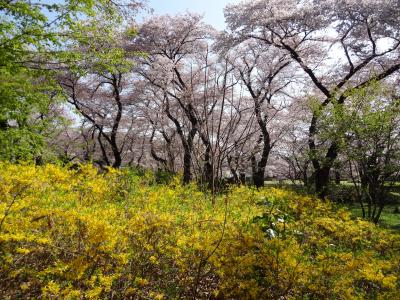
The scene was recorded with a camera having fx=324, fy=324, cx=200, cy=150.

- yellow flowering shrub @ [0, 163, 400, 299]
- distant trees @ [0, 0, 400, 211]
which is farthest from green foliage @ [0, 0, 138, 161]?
yellow flowering shrub @ [0, 163, 400, 299]

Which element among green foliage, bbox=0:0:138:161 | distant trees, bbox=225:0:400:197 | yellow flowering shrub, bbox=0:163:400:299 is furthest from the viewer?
distant trees, bbox=225:0:400:197

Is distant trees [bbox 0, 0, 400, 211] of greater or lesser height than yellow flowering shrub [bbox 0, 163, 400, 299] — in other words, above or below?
above

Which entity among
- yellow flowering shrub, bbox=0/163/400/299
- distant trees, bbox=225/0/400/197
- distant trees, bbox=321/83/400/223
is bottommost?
yellow flowering shrub, bbox=0/163/400/299

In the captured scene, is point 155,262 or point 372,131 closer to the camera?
point 155,262

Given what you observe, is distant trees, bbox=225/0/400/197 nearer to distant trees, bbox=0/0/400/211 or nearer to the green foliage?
distant trees, bbox=0/0/400/211

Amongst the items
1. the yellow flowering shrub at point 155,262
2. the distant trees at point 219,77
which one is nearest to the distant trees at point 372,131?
the distant trees at point 219,77

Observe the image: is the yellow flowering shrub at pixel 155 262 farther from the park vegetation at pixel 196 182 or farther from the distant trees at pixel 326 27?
the distant trees at pixel 326 27

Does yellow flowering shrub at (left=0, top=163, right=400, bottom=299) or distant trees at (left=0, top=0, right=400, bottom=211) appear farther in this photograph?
distant trees at (left=0, top=0, right=400, bottom=211)

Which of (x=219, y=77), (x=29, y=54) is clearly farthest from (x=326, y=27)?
(x=29, y=54)

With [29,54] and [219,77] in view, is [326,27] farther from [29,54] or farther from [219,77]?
[29,54]

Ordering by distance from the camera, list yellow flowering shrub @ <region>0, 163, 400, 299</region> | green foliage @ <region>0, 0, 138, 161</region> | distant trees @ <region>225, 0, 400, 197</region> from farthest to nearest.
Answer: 1. distant trees @ <region>225, 0, 400, 197</region>
2. green foliage @ <region>0, 0, 138, 161</region>
3. yellow flowering shrub @ <region>0, 163, 400, 299</region>

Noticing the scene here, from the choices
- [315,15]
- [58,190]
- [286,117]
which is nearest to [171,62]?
[315,15]

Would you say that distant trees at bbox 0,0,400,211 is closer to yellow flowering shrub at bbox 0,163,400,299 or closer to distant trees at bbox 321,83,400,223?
distant trees at bbox 321,83,400,223

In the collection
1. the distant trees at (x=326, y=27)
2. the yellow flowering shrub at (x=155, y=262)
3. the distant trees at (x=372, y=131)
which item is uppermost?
the distant trees at (x=326, y=27)
